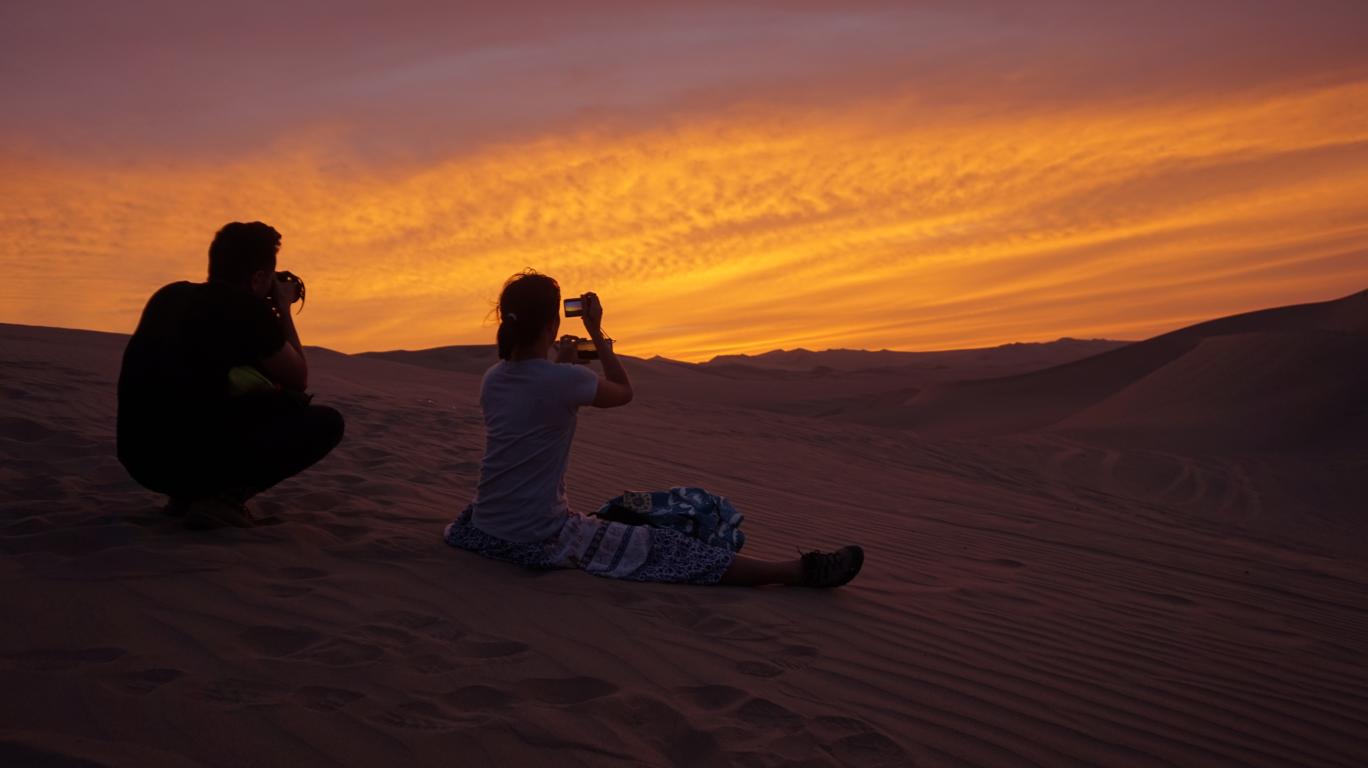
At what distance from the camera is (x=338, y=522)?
4.72 meters

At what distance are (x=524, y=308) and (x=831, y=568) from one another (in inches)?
68.4

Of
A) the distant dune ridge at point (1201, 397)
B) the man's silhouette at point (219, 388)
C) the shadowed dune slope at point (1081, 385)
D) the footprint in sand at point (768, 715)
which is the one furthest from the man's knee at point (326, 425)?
the shadowed dune slope at point (1081, 385)

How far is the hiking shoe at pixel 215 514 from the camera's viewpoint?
4133 mm

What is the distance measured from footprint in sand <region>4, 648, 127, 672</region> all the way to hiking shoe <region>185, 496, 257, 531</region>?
1.29 m

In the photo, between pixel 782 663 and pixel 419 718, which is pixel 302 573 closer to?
pixel 419 718

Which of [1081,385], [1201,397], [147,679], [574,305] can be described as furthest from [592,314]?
[1081,385]

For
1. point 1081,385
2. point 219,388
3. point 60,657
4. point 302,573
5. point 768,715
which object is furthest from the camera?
point 1081,385

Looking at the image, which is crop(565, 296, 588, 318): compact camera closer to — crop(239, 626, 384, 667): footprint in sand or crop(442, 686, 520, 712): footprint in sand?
crop(239, 626, 384, 667): footprint in sand

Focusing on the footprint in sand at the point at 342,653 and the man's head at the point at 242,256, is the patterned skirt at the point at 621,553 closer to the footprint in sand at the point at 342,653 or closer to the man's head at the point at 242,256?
the footprint in sand at the point at 342,653

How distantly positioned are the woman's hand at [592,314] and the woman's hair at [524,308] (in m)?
0.39

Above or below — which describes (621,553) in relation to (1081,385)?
below

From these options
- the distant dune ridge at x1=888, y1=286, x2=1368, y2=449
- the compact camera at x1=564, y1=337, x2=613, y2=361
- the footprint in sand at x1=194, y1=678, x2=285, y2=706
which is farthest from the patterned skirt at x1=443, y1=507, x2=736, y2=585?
the distant dune ridge at x1=888, y1=286, x2=1368, y2=449

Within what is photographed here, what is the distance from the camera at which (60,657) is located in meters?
2.81

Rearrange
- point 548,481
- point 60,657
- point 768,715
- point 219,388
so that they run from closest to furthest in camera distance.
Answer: point 60,657, point 768,715, point 219,388, point 548,481
